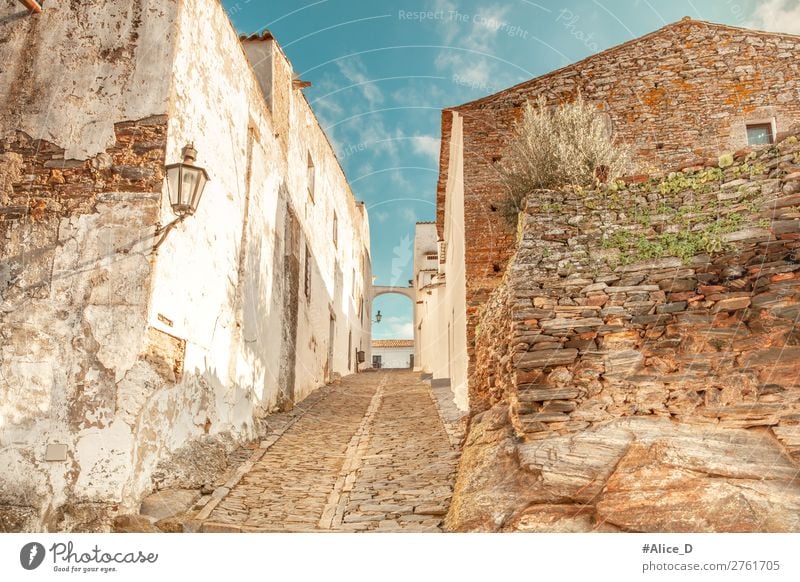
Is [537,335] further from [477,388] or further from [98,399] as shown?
[98,399]

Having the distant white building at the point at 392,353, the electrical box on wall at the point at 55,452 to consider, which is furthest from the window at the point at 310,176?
the distant white building at the point at 392,353

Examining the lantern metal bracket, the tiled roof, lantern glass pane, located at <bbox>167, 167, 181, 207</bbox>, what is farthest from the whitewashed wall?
lantern glass pane, located at <bbox>167, 167, 181, 207</bbox>

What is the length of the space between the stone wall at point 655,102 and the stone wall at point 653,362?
3349 millimetres

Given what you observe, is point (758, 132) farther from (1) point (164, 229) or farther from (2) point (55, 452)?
(2) point (55, 452)

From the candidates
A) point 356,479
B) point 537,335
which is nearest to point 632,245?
point 537,335

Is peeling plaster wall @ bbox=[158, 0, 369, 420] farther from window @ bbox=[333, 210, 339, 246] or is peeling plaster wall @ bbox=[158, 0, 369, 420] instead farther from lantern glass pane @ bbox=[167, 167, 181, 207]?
window @ bbox=[333, 210, 339, 246]

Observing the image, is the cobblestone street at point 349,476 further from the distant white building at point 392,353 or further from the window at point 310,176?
the distant white building at point 392,353

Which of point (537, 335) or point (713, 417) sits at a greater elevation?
point (537, 335)

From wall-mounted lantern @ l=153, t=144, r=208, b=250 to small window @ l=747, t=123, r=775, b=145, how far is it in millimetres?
7402

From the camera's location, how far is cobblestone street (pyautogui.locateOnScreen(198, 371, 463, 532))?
5.28 meters

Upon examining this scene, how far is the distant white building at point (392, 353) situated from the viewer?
108ft

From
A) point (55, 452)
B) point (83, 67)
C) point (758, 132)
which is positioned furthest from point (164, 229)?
point (758, 132)
